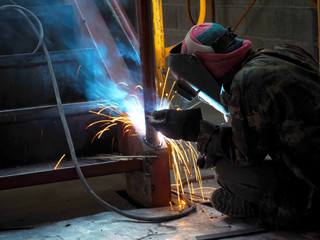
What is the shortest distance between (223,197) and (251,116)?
2.18 ft

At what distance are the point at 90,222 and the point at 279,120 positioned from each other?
1327 mm

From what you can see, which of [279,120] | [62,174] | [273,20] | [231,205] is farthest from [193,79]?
[273,20]

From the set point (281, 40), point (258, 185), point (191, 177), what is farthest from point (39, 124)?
point (281, 40)

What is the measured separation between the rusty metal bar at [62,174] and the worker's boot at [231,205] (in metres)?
0.56

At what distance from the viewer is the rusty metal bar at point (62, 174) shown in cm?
338

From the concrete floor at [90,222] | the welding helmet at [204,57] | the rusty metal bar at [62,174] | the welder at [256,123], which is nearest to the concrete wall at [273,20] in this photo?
the concrete floor at [90,222]

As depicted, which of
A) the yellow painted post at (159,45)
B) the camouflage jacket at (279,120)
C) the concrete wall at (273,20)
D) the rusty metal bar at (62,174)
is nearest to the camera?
the camouflage jacket at (279,120)

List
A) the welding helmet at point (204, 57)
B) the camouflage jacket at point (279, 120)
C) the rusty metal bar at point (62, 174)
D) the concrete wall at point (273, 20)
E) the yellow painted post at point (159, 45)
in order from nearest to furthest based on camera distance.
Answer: the camouflage jacket at point (279, 120) → the welding helmet at point (204, 57) → the rusty metal bar at point (62, 174) → the yellow painted post at point (159, 45) → the concrete wall at point (273, 20)

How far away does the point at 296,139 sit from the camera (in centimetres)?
287

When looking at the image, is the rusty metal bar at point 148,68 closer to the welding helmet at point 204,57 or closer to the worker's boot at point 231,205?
the welding helmet at point 204,57

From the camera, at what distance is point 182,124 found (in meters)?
3.17

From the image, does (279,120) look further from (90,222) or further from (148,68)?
(90,222)

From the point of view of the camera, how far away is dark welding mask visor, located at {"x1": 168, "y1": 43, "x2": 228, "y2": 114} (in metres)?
3.06

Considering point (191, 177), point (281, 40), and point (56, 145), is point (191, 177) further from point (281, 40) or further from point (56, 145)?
point (281, 40)
